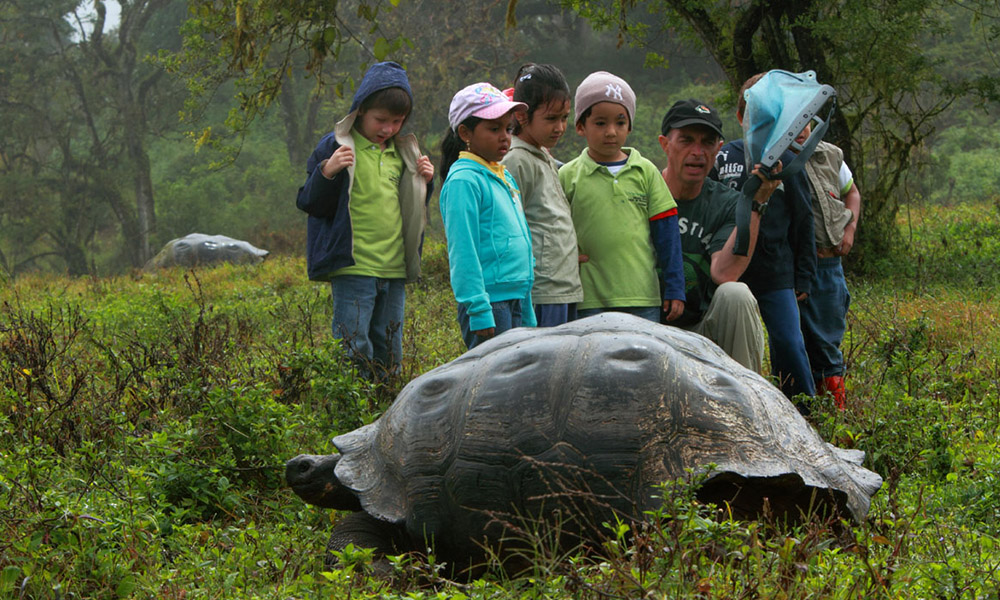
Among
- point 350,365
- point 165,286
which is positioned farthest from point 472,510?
point 165,286

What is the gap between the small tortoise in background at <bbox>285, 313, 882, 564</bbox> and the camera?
112 inches

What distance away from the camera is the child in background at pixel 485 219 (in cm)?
406

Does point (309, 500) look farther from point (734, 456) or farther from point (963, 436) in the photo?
point (963, 436)

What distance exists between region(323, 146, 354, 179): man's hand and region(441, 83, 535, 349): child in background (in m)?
0.81

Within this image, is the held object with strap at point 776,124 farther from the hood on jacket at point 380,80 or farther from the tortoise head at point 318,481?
the tortoise head at point 318,481

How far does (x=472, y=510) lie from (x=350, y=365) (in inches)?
71.4

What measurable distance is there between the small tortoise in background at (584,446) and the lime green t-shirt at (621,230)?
45.3 inches

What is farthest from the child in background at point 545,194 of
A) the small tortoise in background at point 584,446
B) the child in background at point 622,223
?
the small tortoise in background at point 584,446

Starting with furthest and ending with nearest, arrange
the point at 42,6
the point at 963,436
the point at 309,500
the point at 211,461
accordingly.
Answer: the point at 42,6
the point at 963,436
the point at 211,461
the point at 309,500

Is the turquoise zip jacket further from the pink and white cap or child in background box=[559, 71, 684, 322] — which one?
child in background box=[559, 71, 684, 322]

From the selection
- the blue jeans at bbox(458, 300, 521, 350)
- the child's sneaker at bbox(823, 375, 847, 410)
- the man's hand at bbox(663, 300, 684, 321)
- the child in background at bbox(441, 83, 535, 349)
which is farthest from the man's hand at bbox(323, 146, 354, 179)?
the child's sneaker at bbox(823, 375, 847, 410)

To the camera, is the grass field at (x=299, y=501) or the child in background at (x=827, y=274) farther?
the child in background at (x=827, y=274)

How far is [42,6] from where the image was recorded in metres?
29.7

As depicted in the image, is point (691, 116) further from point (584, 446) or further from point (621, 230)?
point (584, 446)
